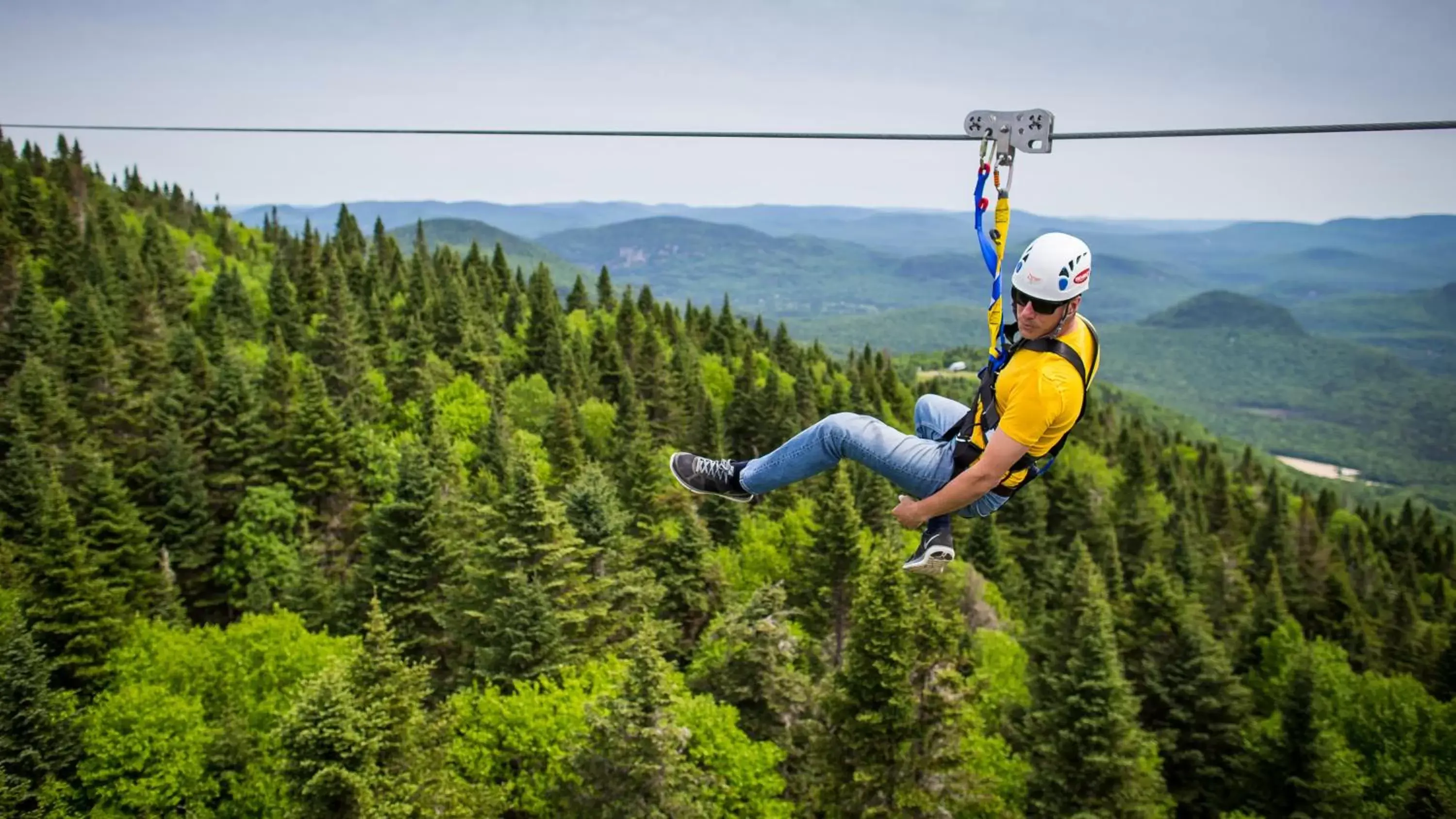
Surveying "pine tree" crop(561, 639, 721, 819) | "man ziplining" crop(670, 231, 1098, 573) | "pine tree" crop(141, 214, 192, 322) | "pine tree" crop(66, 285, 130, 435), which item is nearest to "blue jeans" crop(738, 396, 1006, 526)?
"man ziplining" crop(670, 231, 1098, 573)

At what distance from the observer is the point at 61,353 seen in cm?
5375

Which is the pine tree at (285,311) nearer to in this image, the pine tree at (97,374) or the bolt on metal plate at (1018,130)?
the pine tree at (97,374)

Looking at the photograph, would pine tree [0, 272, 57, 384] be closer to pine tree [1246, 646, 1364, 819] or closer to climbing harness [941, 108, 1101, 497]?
climbing harness [941, 108, 1101, 497]

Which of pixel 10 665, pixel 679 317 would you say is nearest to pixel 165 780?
pixel 10 665

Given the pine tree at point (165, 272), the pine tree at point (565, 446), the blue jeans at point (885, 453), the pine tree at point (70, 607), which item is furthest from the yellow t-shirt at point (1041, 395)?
the pine tree at point (165, 272)

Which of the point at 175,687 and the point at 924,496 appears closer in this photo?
the point at 924,496

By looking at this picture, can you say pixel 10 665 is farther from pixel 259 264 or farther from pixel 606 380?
pixel 259 264

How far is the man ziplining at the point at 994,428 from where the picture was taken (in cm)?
668

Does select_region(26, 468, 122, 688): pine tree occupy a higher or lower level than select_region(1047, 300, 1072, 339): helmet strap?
lower

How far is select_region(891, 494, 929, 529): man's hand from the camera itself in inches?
285

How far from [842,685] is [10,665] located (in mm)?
24260

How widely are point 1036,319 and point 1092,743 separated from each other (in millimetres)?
24537

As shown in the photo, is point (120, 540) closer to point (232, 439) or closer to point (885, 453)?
point (232, 439)

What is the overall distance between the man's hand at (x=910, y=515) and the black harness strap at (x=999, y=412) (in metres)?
0.41
